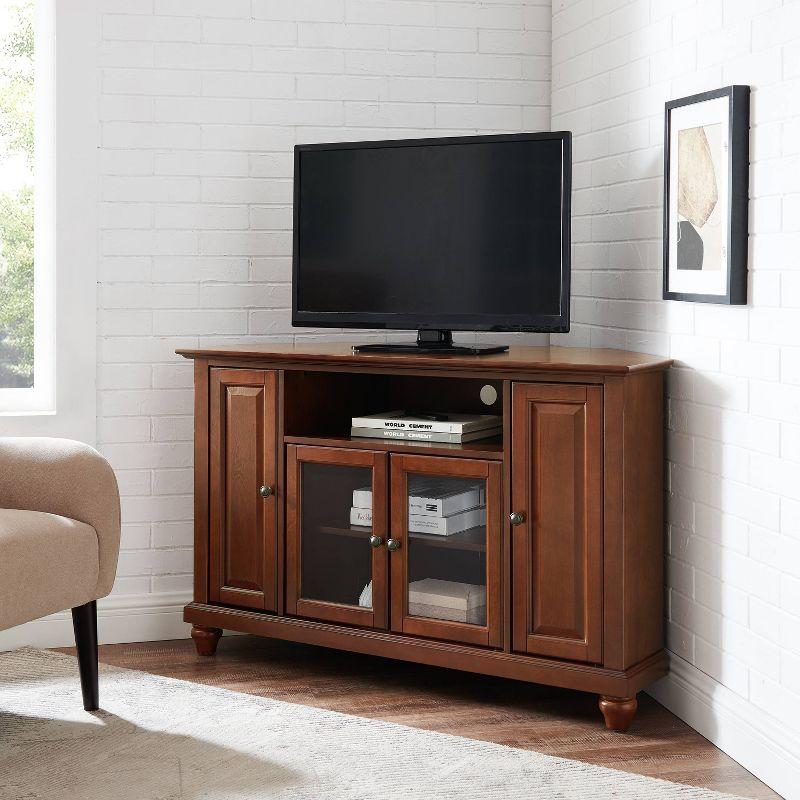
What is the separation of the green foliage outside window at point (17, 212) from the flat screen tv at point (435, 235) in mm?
837

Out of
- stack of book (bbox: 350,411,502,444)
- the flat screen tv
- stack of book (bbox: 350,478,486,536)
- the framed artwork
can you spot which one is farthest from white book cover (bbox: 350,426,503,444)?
the framed artwork

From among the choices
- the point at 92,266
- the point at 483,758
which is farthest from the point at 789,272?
the point at 92,266

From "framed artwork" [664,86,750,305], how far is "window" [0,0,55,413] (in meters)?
1.80

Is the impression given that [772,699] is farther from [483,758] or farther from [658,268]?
[658,268]

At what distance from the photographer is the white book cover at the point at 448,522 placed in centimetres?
283

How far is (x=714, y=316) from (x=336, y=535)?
A: 3.68 feet

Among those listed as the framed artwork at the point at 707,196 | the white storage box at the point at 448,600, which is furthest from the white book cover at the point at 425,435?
the framed artwork at the point at 707,196

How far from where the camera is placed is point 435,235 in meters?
3.03

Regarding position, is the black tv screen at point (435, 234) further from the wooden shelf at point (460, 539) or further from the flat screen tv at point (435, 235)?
the wooden shelf at point (460, 539)

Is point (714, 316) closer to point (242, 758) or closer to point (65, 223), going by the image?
point (242, 758)

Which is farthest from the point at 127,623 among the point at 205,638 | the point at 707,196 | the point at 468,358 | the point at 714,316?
the point at 707,196

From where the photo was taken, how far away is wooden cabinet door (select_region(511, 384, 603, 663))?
267 centimetres

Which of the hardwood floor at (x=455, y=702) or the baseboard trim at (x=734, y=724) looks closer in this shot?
the baseboard trim at (x=734, y=724)

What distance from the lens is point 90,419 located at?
A: 11.2 ft
